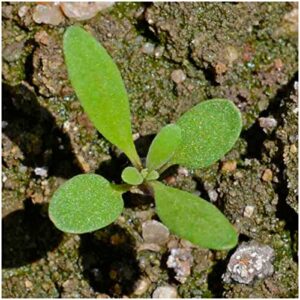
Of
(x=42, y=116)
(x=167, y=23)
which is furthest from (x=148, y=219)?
(x=167, y=23)

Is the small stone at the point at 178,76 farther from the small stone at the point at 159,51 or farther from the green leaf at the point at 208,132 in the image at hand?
the green leaf at the point at 208,132

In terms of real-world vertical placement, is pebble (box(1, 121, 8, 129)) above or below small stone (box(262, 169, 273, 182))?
above

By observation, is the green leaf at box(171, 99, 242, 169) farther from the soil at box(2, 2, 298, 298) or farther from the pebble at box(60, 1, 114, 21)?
the pebble at box(60, 1, 114, 21)

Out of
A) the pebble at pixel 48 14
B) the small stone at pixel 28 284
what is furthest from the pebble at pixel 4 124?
the small stone at pixel 28 284

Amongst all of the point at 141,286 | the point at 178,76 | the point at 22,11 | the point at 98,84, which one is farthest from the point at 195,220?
the point at 22,11

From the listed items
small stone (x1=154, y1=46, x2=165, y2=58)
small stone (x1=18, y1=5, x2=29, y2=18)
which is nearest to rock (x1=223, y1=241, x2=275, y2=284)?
small stone (x1=154, y1=46, x2=165, y2=58)

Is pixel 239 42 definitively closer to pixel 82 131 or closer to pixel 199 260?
pixel 82 131

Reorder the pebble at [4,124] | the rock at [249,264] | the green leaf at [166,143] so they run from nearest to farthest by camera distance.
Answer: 1. the green leaf at [166,143]
2. the rock at [249,264]
3. the pebble at [4,124]
